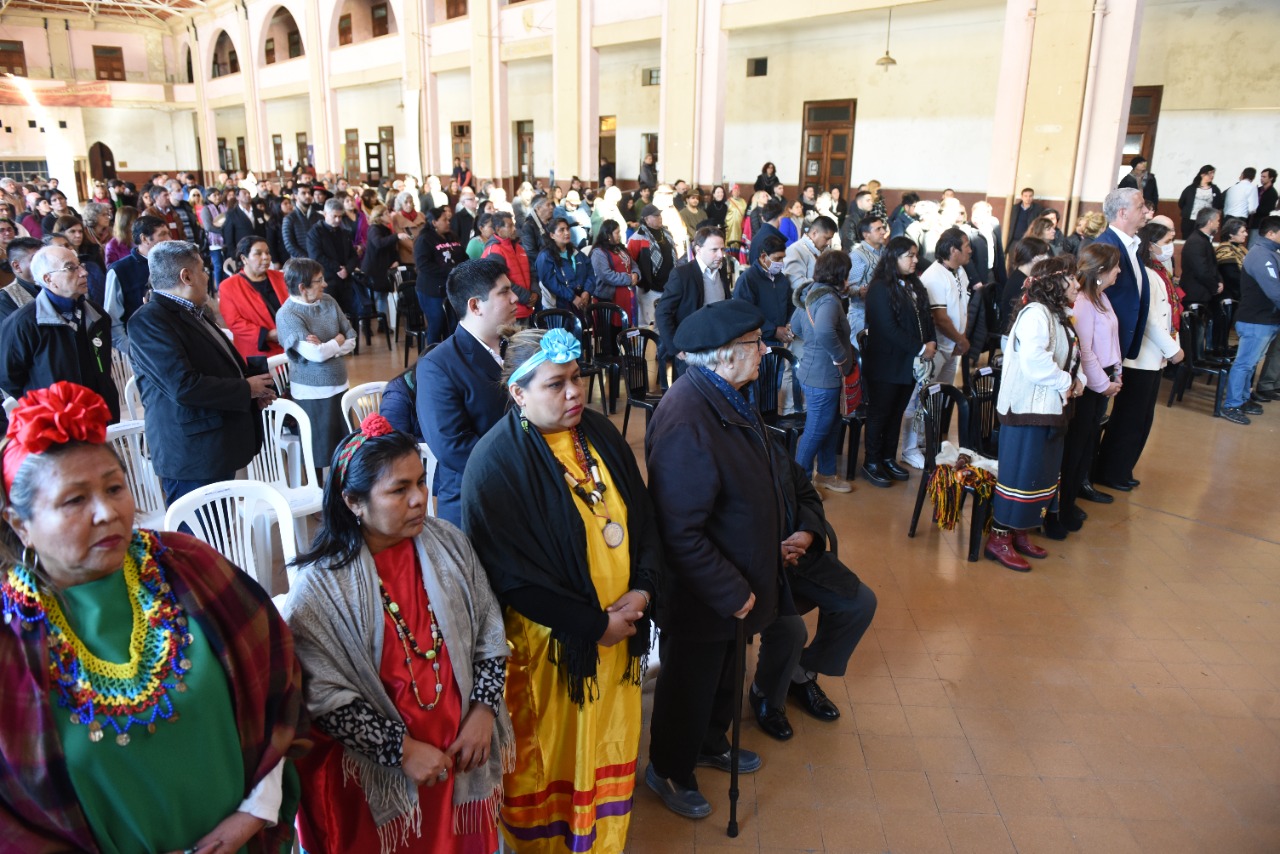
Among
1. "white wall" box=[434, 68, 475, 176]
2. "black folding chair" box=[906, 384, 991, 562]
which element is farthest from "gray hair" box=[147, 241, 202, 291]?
"white wall" box=[434, 68, 475, 176]

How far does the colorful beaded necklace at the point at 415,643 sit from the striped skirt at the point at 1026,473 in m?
3.19

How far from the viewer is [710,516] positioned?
2428 mm

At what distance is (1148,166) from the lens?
12.1 m

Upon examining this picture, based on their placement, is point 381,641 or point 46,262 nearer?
point 381,641

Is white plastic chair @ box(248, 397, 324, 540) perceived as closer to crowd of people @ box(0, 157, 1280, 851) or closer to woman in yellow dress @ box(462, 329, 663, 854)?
crowd of people @ box(0, 157, 1280, 851)

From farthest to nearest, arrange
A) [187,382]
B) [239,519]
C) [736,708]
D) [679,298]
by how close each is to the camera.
→ [679,298], [187,382], [239,519], [736,708]

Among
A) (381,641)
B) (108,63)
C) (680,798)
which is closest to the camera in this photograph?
(381,641)

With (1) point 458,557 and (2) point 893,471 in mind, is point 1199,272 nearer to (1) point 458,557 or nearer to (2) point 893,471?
(2) point 893,471

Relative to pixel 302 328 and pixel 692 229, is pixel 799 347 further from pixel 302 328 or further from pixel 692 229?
pixel 692 229

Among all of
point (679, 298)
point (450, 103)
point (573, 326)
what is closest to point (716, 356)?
point (679, 298)

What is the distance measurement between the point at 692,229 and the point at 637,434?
5.61 m

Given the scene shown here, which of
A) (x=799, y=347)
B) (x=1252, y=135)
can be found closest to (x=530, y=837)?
(x=799, y=347)

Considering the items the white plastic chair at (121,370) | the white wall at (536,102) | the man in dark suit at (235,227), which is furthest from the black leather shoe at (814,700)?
the white wall at (536,102)

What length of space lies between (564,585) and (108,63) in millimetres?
34548
